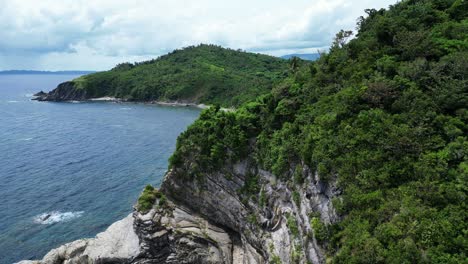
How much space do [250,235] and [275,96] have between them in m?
14.7

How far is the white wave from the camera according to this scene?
46.9 metres

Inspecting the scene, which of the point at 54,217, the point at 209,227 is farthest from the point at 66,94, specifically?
the point at 209,227

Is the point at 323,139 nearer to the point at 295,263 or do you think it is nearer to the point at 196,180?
the point at 295,263

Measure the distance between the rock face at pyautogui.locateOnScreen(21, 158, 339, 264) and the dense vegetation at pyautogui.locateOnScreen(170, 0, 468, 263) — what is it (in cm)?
175

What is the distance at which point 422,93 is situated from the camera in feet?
80.8

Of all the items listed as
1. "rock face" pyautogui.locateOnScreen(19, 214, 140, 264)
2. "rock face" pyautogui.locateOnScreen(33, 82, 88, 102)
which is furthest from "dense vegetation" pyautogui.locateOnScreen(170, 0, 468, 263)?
"rock face" pyautogui.locateOnScreen(33, 82, 88, 102)

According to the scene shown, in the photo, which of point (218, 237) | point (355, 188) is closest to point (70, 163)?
point (218, 237)

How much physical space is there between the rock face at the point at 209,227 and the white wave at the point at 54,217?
10.3 meters

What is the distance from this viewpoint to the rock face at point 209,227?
29188 millimetres

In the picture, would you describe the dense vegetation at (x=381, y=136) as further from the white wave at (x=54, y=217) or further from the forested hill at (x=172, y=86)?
the forested hill at (x=172, y=86)

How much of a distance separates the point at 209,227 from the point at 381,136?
21989 mm

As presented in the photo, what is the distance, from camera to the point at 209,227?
124 feet

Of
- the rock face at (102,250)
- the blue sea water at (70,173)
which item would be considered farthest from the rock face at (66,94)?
the rock face at (102,250)

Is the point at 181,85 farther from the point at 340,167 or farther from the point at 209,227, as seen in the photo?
the point at 340,167
